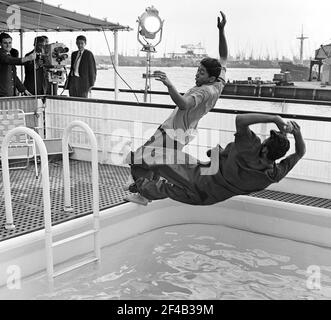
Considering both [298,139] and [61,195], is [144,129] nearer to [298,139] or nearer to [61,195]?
[61,195]

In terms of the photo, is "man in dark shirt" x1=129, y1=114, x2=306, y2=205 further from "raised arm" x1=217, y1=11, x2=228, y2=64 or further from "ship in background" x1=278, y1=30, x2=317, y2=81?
"ship in background" x1=278, y1=30, x2=317, y2=81

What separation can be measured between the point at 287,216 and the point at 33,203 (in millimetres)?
2548

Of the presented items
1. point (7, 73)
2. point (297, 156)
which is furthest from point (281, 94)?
point (297, 156)

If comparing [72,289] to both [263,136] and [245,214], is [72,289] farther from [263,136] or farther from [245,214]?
[263,136]

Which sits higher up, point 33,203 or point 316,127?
point 316,127

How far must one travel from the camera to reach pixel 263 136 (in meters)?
5.35

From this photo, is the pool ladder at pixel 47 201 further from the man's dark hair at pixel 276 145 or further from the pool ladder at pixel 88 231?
the man's dark hair at pixel 276 145

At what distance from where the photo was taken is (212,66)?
3959mm

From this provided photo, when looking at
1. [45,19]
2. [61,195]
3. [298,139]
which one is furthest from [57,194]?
[45,19]

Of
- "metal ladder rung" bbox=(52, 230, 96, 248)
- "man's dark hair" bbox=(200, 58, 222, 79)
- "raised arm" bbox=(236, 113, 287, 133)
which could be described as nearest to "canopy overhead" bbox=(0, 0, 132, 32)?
"man's dark hair" bbox=(200, 58, 222, 79)

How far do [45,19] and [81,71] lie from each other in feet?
3.93

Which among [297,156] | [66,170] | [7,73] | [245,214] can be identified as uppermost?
[7,73]
